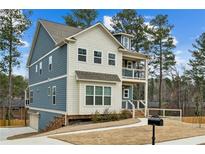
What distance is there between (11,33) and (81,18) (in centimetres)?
750

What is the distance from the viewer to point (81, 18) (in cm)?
2828

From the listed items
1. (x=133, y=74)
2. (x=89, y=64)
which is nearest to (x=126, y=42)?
(x=133, y=74)

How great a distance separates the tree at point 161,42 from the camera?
26.6 meters

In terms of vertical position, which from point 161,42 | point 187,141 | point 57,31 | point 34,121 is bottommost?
point 34,121

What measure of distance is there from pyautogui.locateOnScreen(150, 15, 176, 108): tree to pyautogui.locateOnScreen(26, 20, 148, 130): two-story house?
691 cm

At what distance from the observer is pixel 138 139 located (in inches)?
393

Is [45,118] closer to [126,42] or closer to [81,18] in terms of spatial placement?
[126,42]

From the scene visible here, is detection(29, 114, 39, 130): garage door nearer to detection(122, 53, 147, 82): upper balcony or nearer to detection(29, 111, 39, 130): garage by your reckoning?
detection(29, 111, 39, 130): garage

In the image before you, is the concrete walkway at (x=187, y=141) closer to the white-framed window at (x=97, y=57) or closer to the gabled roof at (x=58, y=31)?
the white-framed window at (x=97, y=57)

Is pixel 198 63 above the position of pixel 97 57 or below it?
above

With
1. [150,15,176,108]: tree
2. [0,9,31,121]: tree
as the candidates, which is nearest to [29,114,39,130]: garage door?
[0,9,31,121]: tree
